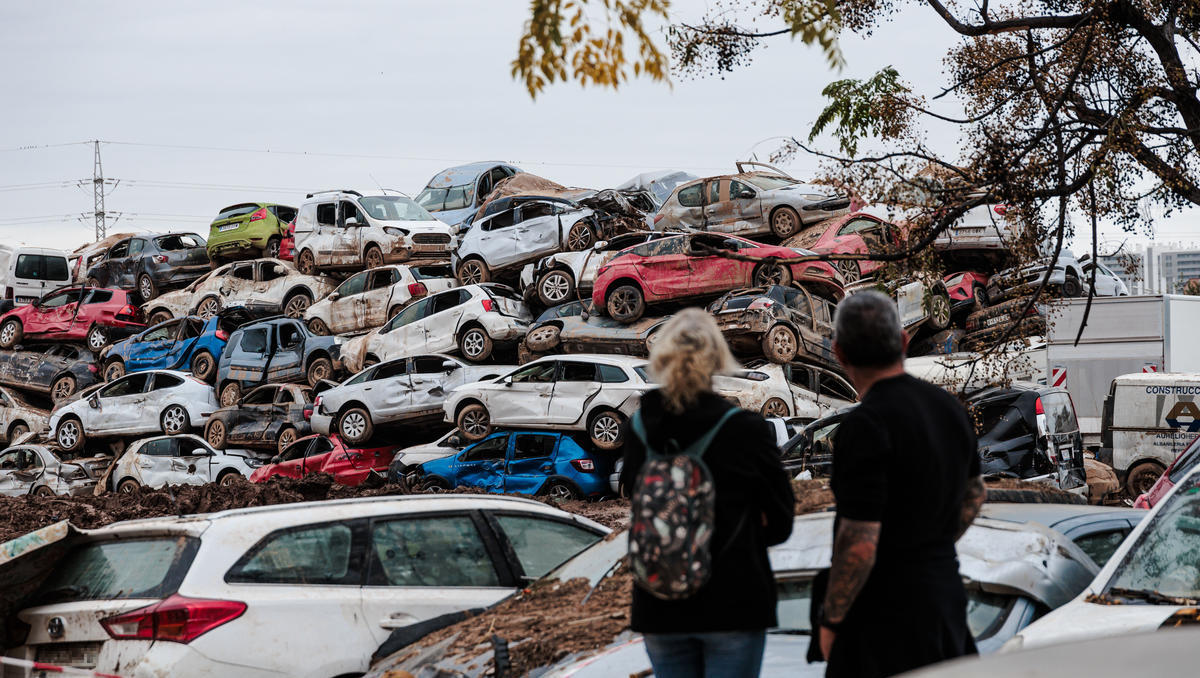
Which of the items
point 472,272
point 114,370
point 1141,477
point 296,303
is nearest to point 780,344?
point 1141,477

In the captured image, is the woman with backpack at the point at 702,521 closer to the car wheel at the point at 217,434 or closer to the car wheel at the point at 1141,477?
the car wheel at the point at 1141,477

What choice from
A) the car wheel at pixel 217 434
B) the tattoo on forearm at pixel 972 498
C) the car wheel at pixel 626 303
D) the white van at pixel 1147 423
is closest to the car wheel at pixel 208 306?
the car wheel at pixel 217 434

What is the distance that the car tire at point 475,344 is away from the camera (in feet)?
78.5

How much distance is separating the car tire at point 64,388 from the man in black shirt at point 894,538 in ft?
107

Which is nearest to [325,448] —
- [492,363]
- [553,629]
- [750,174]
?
[492,363]

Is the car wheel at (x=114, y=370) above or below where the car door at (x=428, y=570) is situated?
below

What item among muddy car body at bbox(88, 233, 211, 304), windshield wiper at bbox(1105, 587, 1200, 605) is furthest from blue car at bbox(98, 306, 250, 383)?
windshield wiper at bbox(1105, 587, 1200, 605)

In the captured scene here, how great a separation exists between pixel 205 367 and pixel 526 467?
1326cm

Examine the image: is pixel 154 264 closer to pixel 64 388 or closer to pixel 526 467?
pixel 64 388

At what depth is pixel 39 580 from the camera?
19.9 feet

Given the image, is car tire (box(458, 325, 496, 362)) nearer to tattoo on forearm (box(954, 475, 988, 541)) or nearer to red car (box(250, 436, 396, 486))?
red car (box(250, 436, 396, 486))

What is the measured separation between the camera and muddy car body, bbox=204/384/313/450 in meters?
25.3

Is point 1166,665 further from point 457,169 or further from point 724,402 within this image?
point 457,169

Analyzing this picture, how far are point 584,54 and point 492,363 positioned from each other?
63.7 ft
